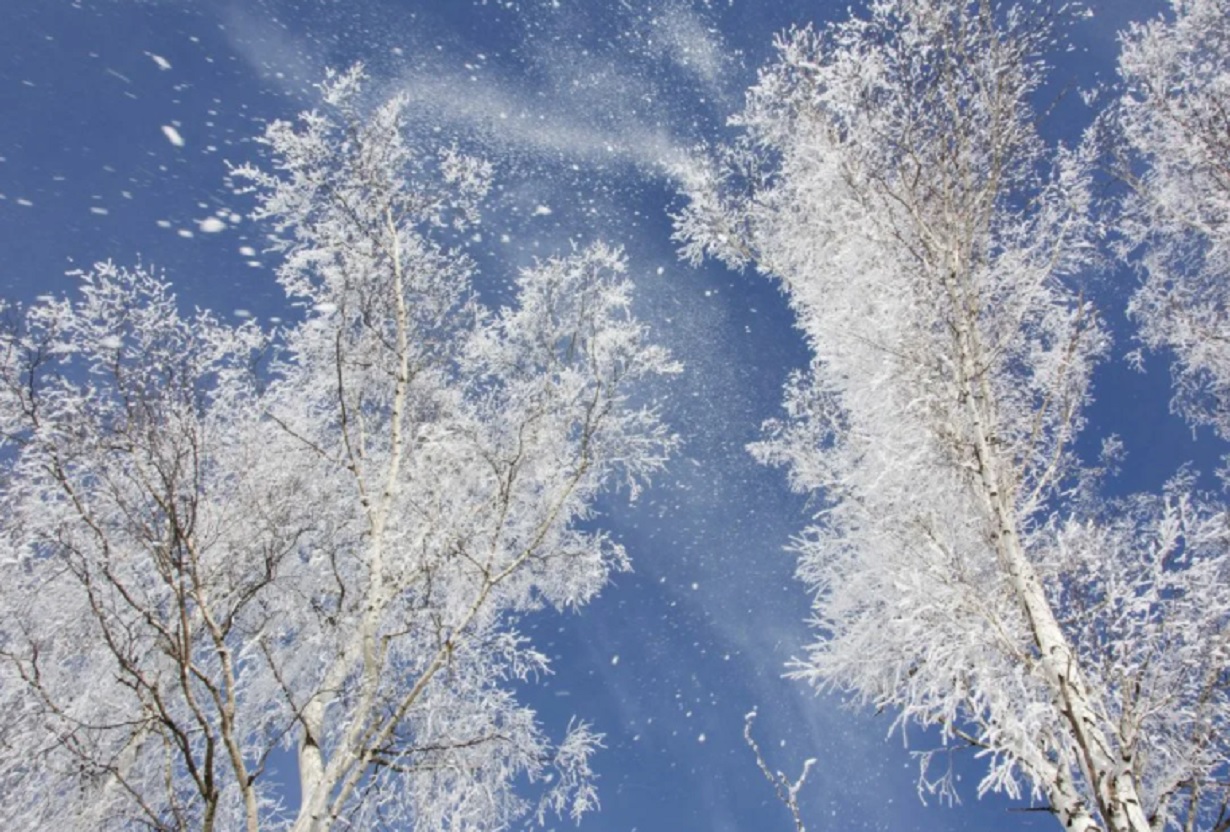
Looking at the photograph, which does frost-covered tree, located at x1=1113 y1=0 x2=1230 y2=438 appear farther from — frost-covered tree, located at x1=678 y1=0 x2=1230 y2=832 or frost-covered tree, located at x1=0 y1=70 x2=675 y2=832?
frost-covered tree, located at x1=0 y1=70 x2=675 y2=832

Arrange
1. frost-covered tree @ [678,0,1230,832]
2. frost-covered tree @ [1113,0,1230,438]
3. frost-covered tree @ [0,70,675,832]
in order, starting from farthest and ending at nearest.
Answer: frost-covered tree @ [1113,0,1230,438] < frost-covered tree @ [0,70,675,832] < frost-covered tree @ [678,0,1230,832]

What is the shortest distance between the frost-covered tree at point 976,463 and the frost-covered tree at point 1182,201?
1908 mm

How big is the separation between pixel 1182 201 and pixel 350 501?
990 cm

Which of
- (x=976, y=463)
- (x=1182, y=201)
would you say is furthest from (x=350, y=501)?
(x=1182, y=201)

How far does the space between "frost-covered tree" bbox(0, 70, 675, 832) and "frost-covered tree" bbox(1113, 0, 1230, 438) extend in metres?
6.19

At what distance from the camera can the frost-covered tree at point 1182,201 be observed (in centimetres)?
740

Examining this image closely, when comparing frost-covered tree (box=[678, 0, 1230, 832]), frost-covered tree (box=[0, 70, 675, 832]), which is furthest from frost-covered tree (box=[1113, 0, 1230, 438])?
frost-covered tree (box=[0, 70, 675, 832])

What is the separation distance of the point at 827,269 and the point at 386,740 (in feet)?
17.9

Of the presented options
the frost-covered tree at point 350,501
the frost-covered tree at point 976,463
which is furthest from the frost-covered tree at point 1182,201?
the frost-covered tree at point 350,501

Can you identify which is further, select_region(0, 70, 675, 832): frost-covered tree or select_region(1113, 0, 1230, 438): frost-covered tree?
select_region(1113, 0, 1230, 438): frost-covered tree

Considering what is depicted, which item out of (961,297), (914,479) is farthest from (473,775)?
(961,297)

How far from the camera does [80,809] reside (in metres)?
5.64

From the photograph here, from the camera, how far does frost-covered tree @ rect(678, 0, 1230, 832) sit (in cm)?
377

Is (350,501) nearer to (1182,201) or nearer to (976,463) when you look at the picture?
(976,463)
